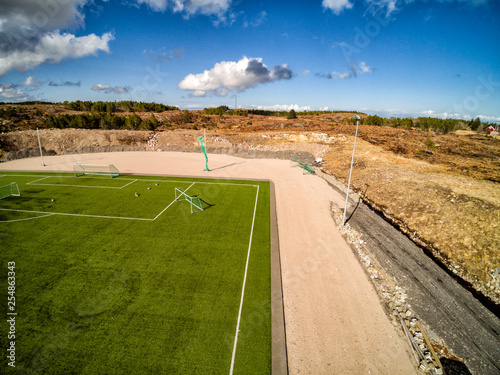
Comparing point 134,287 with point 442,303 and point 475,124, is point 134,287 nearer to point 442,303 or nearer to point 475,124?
point 442,303

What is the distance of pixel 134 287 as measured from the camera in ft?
32.3

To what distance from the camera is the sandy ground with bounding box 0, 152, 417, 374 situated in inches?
286

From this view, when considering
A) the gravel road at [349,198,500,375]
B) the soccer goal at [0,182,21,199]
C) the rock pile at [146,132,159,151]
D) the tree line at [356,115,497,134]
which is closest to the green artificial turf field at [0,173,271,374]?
the soccer goal at [0,182,21,199]

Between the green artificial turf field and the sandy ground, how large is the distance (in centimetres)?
121

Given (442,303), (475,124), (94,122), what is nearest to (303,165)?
(442,303)

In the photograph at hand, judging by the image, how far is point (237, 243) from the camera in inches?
522

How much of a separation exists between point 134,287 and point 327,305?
27.3 ft

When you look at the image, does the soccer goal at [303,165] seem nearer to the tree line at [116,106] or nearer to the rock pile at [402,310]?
the rock pile at [402,310]

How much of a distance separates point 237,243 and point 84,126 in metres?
62.4

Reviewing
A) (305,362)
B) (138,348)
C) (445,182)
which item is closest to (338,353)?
(305,362)

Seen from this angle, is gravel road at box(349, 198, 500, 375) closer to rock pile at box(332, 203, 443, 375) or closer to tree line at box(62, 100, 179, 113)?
rock pile at box(332, 203, 443, 375)

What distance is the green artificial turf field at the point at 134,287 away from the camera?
23.3 ft

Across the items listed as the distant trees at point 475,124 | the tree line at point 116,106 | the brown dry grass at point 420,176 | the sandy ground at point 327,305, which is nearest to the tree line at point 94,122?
the brown dry grass at point 420,176

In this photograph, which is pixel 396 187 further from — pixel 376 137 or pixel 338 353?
pixel 376 137
